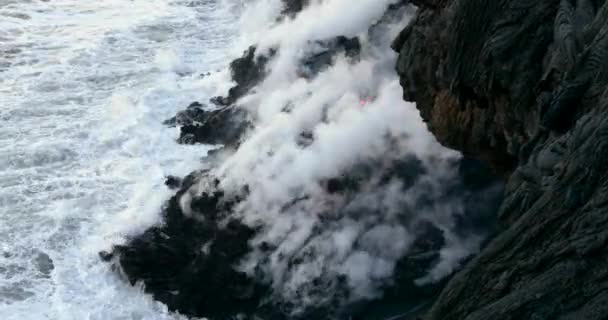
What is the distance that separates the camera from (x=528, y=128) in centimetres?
Answer: 1220

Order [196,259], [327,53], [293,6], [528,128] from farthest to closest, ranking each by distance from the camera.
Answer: [293,6]
[327,53]
[196,259]
[528,128]

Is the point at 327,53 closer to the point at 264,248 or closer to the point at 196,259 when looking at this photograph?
the point at 264,248

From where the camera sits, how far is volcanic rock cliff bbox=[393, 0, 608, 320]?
7887mm

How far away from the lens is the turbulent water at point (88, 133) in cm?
1930

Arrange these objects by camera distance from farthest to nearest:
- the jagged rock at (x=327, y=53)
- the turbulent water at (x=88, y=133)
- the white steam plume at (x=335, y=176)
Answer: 1. the jagged rock at (x=327, y=53)
2. the turbulent water at (x=88, y=133)
3. the white steam plume at (x=335, y=176)

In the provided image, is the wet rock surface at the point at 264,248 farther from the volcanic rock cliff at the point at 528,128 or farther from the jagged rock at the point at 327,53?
the jagged rock at the point at 327,53

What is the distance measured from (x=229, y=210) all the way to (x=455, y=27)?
26.2ft

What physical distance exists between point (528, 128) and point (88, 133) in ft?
58.1

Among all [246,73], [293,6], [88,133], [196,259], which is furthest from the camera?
[293,6]

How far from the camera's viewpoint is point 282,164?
64.1 feet

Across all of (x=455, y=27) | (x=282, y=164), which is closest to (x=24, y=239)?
(x=282, y=164)

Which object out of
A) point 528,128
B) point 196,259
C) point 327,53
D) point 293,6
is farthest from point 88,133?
point 528,128

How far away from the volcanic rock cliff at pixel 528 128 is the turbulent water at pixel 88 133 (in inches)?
320

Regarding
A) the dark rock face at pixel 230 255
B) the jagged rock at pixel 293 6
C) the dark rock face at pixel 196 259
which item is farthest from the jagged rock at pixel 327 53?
the dark rock face at pixel 196 259
